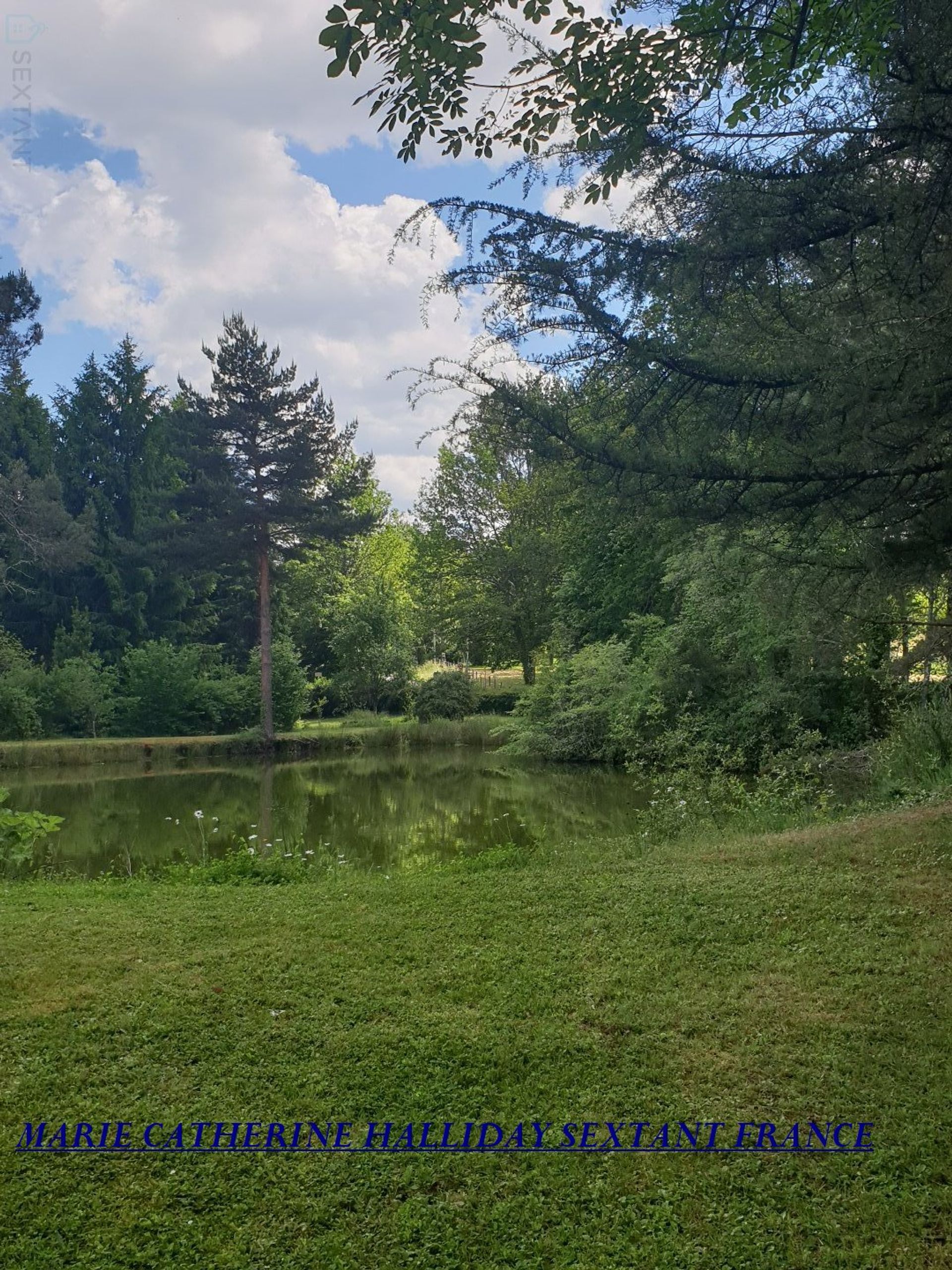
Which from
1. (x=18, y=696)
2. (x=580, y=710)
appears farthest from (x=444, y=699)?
(x=18, y=696)

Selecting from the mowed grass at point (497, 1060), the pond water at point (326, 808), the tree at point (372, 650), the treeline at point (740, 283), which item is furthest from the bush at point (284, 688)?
the treeline at point (740, 283)

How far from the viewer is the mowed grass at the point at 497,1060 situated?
7.72 feet

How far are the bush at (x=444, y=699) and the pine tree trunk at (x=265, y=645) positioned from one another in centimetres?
479

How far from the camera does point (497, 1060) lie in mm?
3158

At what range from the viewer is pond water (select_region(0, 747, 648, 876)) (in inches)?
380

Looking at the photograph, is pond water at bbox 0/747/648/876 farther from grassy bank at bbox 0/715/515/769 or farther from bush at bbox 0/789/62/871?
bush at bbox 0/789/62/871

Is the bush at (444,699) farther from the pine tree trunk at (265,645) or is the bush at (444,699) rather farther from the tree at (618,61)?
the tree at (618,61)

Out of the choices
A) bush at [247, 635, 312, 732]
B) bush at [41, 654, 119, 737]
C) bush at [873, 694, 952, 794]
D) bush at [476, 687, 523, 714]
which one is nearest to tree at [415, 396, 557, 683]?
bush at [476, 687, 523, 714]

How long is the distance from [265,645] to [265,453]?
18.4ft

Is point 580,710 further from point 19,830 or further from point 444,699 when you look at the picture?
point 19,830

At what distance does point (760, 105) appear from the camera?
11.6 ft

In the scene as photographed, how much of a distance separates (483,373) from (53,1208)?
11.3 ft

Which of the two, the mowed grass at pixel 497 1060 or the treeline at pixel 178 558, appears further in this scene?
the treeline at pixel 178 558

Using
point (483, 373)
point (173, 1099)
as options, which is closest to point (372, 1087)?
point (173, 1099)
